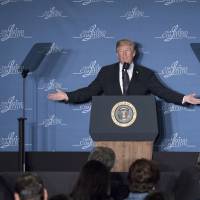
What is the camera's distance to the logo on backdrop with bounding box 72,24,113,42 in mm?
8344

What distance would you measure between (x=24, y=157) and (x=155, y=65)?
190 cm

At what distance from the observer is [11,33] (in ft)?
27.9

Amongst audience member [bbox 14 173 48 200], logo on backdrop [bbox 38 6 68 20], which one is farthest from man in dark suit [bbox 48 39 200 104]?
audience member [bbox 14 173 48 200]

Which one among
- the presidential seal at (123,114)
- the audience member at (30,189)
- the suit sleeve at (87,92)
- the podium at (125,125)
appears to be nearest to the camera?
the audience member at (30,189)

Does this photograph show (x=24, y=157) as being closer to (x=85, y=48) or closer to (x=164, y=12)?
(x=85, y=48)

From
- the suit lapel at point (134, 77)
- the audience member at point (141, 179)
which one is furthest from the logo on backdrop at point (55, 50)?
the audience member at point (141, 179)

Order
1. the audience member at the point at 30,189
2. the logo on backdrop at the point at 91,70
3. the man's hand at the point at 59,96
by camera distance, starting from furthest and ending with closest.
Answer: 1. the logo on backdrop at the point at 91,70
2. the man's hand at the point at 59,96
3. the audience member at the point at 30,189

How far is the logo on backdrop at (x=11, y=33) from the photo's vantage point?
8.47 meters

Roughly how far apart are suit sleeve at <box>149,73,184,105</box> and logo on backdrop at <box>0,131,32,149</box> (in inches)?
70.6

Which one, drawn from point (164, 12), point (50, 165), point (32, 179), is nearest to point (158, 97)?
point (164, 12)

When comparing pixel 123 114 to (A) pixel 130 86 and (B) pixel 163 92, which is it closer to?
(A) pixel 130 86

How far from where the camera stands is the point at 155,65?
324 inches

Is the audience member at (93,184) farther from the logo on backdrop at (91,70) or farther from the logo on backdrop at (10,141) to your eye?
the logo on backdrop at (10,141)

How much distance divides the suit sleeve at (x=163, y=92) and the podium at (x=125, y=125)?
52 cm
